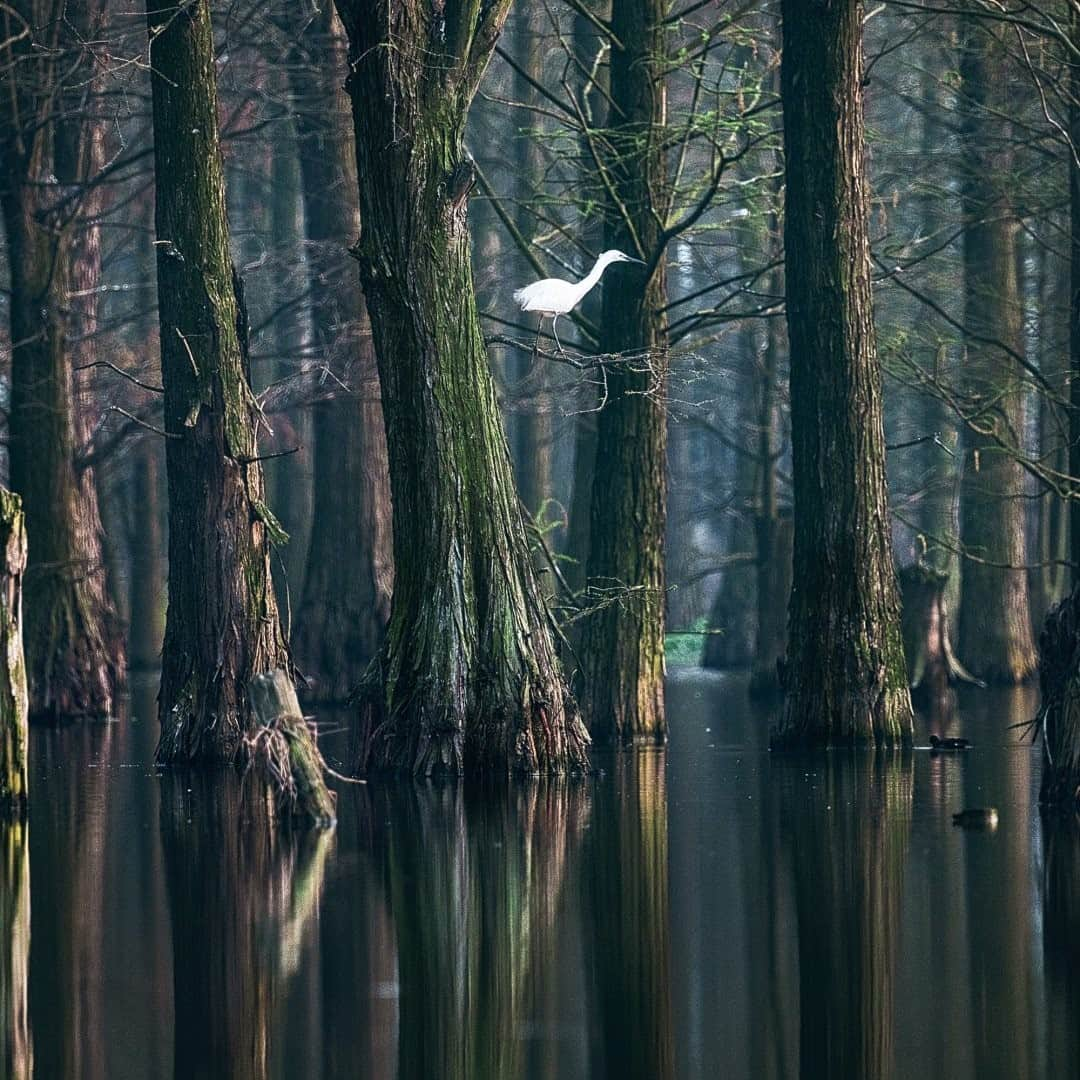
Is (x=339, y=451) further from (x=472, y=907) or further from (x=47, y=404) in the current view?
(x=472, y=907)

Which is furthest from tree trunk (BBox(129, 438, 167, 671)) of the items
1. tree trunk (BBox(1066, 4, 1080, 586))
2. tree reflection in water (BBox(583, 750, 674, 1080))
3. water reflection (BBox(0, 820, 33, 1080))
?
water reflection (BBox(0, 820, 33, 1080))

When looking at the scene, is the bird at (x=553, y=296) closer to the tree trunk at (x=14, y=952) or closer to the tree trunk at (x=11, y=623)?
the tree trunk at (x=11, y=623)

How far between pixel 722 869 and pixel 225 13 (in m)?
13.4

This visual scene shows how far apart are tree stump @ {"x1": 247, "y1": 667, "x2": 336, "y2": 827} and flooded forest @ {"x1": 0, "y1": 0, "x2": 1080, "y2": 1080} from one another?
0.11 feet

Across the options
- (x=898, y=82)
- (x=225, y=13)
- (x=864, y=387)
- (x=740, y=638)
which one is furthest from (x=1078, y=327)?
(x=740, y=638)

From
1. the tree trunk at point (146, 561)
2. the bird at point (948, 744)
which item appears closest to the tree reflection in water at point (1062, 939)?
the bird at point (948, 744)

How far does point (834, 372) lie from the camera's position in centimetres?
1648

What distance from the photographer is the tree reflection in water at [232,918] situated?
260 inches

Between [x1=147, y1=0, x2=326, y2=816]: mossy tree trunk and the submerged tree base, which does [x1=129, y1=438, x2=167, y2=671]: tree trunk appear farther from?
the submerged tree base

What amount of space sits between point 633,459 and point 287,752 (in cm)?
654

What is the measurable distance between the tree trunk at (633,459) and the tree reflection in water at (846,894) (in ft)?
9.01

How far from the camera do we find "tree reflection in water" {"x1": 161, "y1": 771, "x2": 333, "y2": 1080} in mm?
6602

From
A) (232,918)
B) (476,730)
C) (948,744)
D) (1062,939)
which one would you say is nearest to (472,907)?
(232,918)

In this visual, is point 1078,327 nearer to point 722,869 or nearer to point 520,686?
point 520,686
